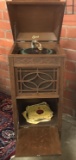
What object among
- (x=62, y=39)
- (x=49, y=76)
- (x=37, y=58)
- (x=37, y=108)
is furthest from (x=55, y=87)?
(x=62, y=39)

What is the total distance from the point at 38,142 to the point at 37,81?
43 centimetres

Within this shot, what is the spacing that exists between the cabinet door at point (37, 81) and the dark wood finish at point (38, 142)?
1.03ft

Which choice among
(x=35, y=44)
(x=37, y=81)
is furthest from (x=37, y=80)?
(x=35, y=44)

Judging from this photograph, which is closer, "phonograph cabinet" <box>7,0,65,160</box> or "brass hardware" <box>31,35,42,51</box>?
"phonograph cabinet" <box>7,0,65,160</box>

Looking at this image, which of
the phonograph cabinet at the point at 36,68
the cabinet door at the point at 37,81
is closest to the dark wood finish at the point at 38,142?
the phonograph cabinet at the point at 36,68

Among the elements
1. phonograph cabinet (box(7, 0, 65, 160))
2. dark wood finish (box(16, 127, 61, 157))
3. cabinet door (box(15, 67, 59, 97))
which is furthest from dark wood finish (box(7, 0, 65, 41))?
dark wood finish (box(16, 127, 61, 157))

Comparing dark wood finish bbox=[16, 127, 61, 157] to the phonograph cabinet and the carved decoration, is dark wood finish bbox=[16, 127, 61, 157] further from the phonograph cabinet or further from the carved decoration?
the carved decoration

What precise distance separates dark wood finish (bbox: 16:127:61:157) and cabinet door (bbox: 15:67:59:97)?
1.03 ft

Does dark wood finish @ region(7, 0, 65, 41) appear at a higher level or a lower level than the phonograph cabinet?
higher

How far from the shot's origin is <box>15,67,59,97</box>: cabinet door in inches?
47.7

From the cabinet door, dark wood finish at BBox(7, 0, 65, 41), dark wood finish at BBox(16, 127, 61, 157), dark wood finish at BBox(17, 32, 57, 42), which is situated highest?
dark wood finish at BBox(7, 0, 65, 41)

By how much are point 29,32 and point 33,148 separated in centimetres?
87

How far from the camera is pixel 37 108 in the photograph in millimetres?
1599

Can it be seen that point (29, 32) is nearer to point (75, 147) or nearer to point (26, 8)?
point (26, 8)
